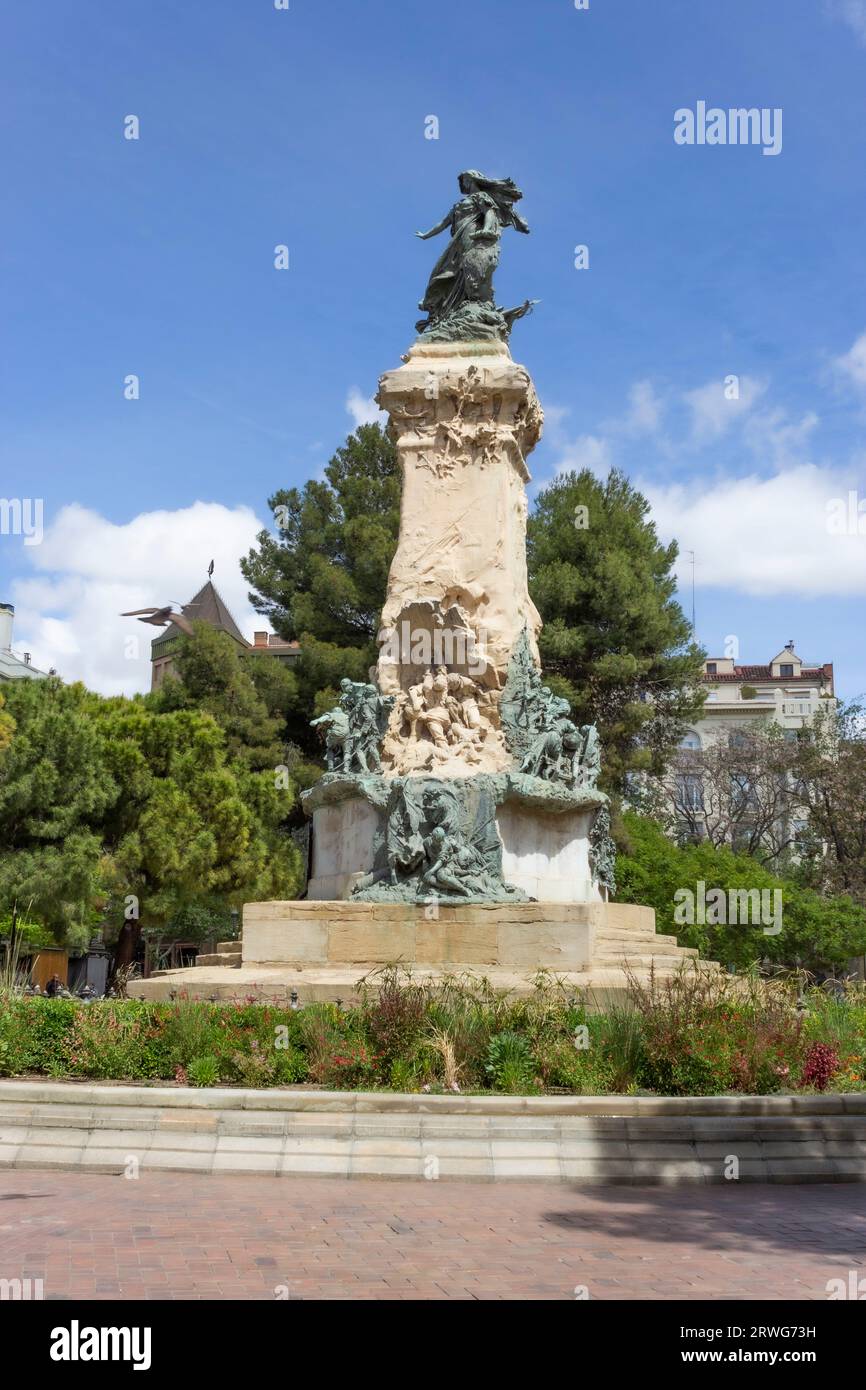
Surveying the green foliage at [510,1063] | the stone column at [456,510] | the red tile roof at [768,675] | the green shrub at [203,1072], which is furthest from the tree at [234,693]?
the red tile roof at [768,675]

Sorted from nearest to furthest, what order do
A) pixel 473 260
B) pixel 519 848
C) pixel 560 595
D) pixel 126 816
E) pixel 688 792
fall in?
1. pixel 519 848
2. pixel 473 260
3. pixel 126 816
4. pixel 560 595
5. pixel 688 792

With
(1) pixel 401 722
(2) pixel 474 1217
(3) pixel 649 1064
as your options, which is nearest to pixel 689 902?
(1) pixel 401 722

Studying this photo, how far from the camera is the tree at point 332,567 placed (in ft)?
132

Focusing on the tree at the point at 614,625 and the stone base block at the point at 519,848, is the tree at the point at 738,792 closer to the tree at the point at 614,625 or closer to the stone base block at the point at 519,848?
the tree at the point at 614,625

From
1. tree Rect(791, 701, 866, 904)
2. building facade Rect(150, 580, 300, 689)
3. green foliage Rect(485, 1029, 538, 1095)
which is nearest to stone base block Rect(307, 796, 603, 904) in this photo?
green foliage Rect(485, 1029, 538, 1095)

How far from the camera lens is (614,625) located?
38812mm

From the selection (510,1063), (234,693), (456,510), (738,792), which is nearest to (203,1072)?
(510,1063)

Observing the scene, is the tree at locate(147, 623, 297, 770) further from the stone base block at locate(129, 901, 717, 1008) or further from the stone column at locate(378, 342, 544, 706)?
the stone base block at locate(129, 901, 717, 1008)

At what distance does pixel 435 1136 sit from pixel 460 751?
8.74m

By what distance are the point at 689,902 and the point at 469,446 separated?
63.3 ft

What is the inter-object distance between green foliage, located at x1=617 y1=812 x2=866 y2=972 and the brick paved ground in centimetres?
2946

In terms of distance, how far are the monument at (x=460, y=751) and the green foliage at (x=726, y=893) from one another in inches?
769

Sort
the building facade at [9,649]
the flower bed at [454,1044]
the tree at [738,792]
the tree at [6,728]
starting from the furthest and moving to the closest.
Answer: the building facade at [9,649], the tree at [738,792], the tree at [6,728], the flower bed at [454,1044]

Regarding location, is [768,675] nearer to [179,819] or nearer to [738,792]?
[738,792]
